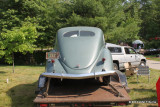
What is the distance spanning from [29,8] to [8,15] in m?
2.42

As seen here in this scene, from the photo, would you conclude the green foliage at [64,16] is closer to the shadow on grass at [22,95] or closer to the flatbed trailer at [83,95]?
the shadow on grass at [22,95]

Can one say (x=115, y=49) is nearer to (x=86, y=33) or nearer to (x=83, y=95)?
(x=86, y=33)

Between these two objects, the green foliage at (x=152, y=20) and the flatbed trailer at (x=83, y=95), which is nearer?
the flatbed trailer at (x=83, y=95)

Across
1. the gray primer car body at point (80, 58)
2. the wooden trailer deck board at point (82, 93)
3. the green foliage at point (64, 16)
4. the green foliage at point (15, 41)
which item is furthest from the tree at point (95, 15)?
the wooden trailer deck board at point (82, 93)

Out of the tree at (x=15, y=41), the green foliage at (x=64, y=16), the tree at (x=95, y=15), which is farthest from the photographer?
the green foliage at (x=64, y=16)

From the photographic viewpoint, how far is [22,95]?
7398 millimetres

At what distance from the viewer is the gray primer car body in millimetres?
4813

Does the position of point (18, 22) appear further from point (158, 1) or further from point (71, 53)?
point (158, 1)

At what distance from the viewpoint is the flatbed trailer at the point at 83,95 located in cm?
451

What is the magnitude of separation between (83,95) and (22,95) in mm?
3453

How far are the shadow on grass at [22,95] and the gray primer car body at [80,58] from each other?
1.91 m

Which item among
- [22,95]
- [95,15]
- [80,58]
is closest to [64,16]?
[95,15]

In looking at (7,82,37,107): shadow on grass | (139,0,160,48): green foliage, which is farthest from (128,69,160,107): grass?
(139,0,160,48): green foliage

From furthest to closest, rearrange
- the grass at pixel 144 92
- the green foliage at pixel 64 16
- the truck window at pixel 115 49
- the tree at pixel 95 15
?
the green foliage at pixel 64 16
the tree at pixel 95 15
the truck window at pixel 115 49
the grass at pixel 144 92
